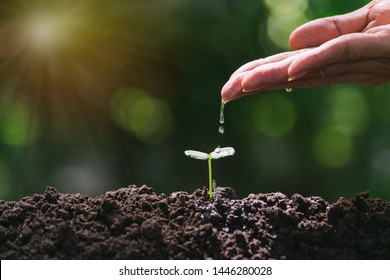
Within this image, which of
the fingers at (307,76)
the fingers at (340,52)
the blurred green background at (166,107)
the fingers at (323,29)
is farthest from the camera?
the blurred green background at (166,107)

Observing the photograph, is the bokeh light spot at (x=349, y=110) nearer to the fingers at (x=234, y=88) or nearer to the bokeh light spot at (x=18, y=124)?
the fingers at (x=234, y=88)

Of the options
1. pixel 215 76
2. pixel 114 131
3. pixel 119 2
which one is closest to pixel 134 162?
pixel 114 131

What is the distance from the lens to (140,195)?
196cm

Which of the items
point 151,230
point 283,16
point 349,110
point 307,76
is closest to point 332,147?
point 349,110

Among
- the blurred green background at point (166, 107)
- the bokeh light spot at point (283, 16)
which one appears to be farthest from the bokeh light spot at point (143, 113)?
the bokeh light spot at point (283, 16)

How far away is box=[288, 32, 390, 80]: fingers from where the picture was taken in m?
1.70

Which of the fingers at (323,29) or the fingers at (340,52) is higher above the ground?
the fingers at (323,29)

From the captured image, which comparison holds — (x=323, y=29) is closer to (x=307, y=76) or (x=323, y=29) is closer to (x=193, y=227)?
(x=307, y=76)

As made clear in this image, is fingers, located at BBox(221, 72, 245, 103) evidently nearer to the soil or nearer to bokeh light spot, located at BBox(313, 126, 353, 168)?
the soil

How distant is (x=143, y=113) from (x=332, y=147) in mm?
1185

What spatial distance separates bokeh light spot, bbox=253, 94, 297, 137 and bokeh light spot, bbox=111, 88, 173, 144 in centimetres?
55

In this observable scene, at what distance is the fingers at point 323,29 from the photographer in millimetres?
2234

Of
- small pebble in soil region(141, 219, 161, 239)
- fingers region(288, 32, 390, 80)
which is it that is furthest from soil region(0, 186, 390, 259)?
fingers region(288, 32, 390, 80)

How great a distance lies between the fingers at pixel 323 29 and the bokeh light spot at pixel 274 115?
851 millimetres
